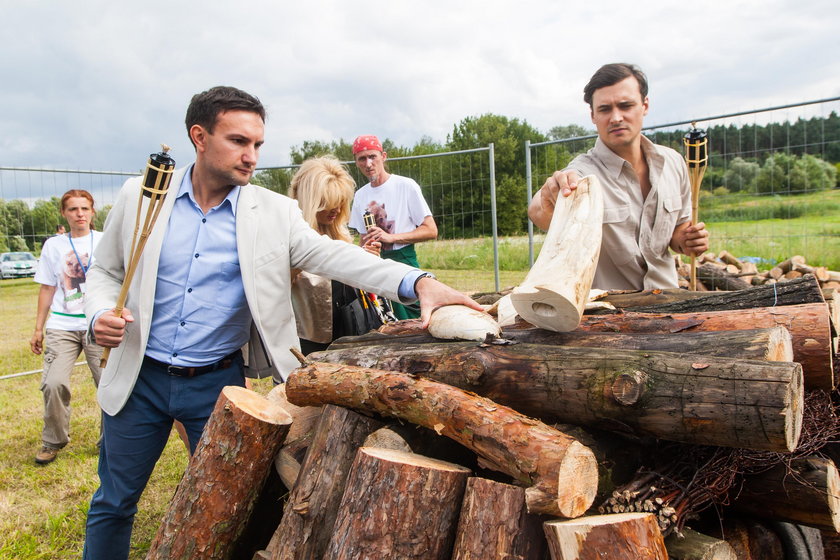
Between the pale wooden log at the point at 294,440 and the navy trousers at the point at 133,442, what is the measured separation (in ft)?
1.14

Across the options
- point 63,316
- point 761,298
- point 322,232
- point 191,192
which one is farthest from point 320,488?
point 63,316

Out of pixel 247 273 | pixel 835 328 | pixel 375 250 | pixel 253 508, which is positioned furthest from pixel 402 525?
pixel 375 250

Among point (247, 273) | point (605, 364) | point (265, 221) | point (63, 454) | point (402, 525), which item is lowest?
point (63, 454)

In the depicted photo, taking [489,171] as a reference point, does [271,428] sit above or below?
below

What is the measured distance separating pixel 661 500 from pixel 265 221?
1952mm

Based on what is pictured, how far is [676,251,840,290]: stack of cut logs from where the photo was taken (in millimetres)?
6450

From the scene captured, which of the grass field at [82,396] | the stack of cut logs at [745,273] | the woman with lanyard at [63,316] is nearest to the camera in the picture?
the grass field at [82,396]

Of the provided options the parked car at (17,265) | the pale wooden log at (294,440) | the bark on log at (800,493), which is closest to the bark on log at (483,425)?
the pale wooden log at (294,440)

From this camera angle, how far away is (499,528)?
167cm

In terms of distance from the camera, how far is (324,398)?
7.54 ft

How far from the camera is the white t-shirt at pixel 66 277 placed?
470 centimetres

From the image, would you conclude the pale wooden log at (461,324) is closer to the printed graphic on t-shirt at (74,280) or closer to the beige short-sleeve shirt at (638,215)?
the beige short-sleeve shirt at (638,215)

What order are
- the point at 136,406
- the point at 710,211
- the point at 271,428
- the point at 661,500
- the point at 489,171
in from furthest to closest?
the point at 489,171, the point at 710,211, the point at 136,406, the point at 271,428, the point at 661,500

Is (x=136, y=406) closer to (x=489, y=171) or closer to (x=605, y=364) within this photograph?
(x=605, y=364)
